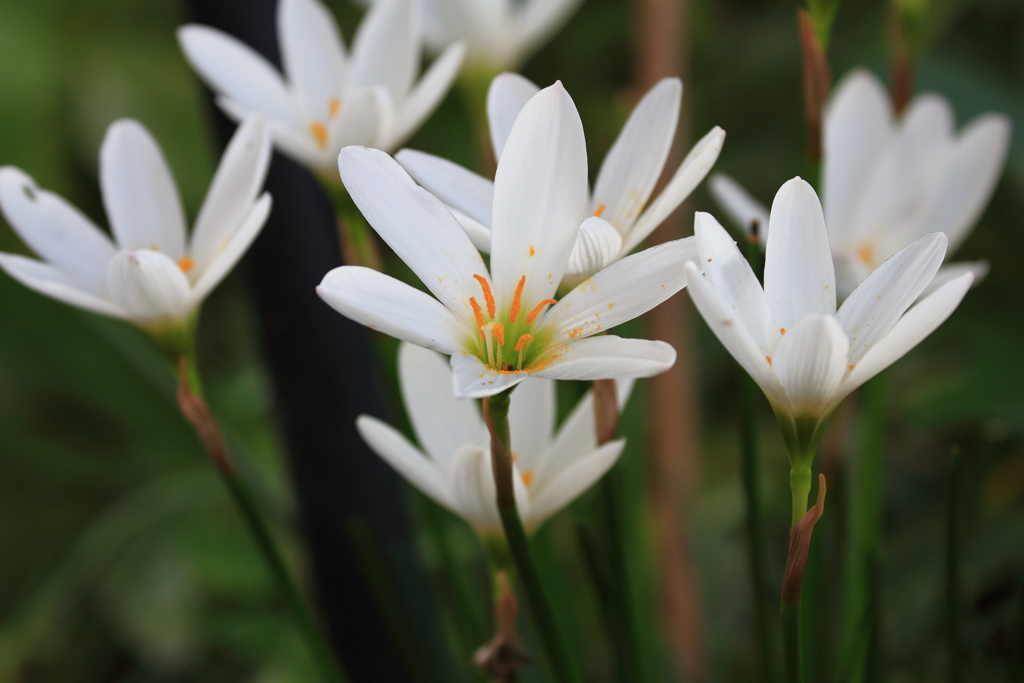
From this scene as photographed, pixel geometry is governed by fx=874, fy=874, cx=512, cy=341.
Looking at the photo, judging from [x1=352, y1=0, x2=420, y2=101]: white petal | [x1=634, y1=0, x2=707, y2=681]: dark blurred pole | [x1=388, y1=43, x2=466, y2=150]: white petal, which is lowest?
[x1=634, y1=0, x2=707, y2=681]: dark blurred pole

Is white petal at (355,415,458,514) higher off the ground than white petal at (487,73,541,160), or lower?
lower

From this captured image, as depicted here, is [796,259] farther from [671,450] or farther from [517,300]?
[671,450]

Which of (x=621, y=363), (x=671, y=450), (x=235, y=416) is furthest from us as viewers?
(x=235, y=416)

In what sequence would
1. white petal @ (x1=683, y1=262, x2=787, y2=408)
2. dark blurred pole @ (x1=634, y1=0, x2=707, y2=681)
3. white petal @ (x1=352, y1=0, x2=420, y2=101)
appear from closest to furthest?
white petal @ (x1=683, y1=262, x2=787, y2=408) < white petal @ (x1=352, y1=0, x2=420, y2=101) < dark blurred pole @ (x1=634, y1=0, x2=707, y2=681)

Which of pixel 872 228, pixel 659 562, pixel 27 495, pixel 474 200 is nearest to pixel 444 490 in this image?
pixel 474 200

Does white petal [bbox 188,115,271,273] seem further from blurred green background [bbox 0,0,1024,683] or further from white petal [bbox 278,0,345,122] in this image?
blurred green background [bbox 0,0,1024,683]

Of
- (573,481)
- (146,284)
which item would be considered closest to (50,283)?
(146,284)

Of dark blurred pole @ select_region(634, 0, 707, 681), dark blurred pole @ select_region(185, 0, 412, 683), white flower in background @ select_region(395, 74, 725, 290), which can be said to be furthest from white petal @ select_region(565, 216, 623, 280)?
dark blurred pole @ select_region(634, 0, 707, 681)
